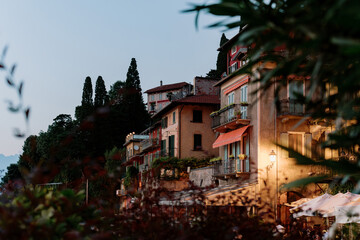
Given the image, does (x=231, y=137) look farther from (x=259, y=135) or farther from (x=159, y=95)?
(x=159, y=95)

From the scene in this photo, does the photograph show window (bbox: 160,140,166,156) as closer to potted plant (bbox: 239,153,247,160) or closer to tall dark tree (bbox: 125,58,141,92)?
potted plant (bbox: 239,153,247,160)

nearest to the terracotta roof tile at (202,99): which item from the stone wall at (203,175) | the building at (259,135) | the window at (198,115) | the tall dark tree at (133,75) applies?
the window at (198,115)

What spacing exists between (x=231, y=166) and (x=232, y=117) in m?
2.67

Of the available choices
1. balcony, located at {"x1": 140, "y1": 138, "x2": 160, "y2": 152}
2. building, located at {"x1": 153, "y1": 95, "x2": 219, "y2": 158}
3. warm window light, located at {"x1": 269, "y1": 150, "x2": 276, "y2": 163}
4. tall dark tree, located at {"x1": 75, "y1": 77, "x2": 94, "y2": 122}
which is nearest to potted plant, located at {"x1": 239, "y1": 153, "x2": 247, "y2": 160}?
warm window light, located at {"x1": 269, "y1": 150, "x2": 276, "y2": 163}

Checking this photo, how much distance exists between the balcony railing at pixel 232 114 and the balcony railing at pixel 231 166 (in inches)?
82.1

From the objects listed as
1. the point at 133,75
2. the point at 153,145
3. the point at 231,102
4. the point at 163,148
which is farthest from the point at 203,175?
the point at 133,75

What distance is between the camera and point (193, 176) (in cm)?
3131

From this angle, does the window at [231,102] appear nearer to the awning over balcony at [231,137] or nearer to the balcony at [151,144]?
the awning over balcony at [231,137]

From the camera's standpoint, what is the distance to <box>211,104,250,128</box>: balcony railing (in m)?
24.5

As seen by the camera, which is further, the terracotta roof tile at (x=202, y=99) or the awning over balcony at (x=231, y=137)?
the terracotta roof tile at (x=202, y=99)

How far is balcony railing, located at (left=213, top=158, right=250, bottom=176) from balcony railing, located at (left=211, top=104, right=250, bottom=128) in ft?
6.84

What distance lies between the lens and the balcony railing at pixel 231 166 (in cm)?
2439

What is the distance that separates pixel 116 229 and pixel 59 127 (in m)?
65.7

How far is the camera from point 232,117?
2492cm
